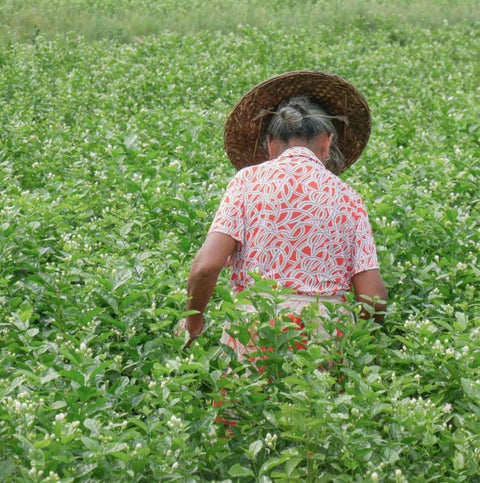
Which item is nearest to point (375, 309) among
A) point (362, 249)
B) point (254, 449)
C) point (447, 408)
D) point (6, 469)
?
point (362, 249)

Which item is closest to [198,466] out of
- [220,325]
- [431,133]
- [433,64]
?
[220,325]

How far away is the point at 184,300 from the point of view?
12.3 feet

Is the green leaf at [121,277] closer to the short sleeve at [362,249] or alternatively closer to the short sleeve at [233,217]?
the short sleeve at [233,217]

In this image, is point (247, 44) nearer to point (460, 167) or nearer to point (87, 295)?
point (460, 167)

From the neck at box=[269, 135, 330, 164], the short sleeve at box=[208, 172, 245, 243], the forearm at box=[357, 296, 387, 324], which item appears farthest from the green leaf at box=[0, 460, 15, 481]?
the neck at box=[269, 135, 330, 164]

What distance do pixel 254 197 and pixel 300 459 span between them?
1.39 metres

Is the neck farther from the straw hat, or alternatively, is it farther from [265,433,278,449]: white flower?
[265,433,278,449]: white flower

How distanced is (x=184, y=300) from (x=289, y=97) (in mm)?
1372

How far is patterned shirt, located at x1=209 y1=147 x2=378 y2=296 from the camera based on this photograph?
3.97 meters

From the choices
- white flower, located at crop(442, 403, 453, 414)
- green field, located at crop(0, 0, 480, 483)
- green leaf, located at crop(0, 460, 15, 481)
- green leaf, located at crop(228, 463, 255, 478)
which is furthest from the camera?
white flower, located at crop(442, 403, 453, 414)

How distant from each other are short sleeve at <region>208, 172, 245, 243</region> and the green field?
36 cm

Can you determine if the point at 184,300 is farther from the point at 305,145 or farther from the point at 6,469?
the point at 6,469

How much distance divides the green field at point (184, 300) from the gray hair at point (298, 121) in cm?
80

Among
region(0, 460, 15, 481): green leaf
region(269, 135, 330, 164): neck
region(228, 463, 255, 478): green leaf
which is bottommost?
region(228, 463, 255, 478): green leaf
